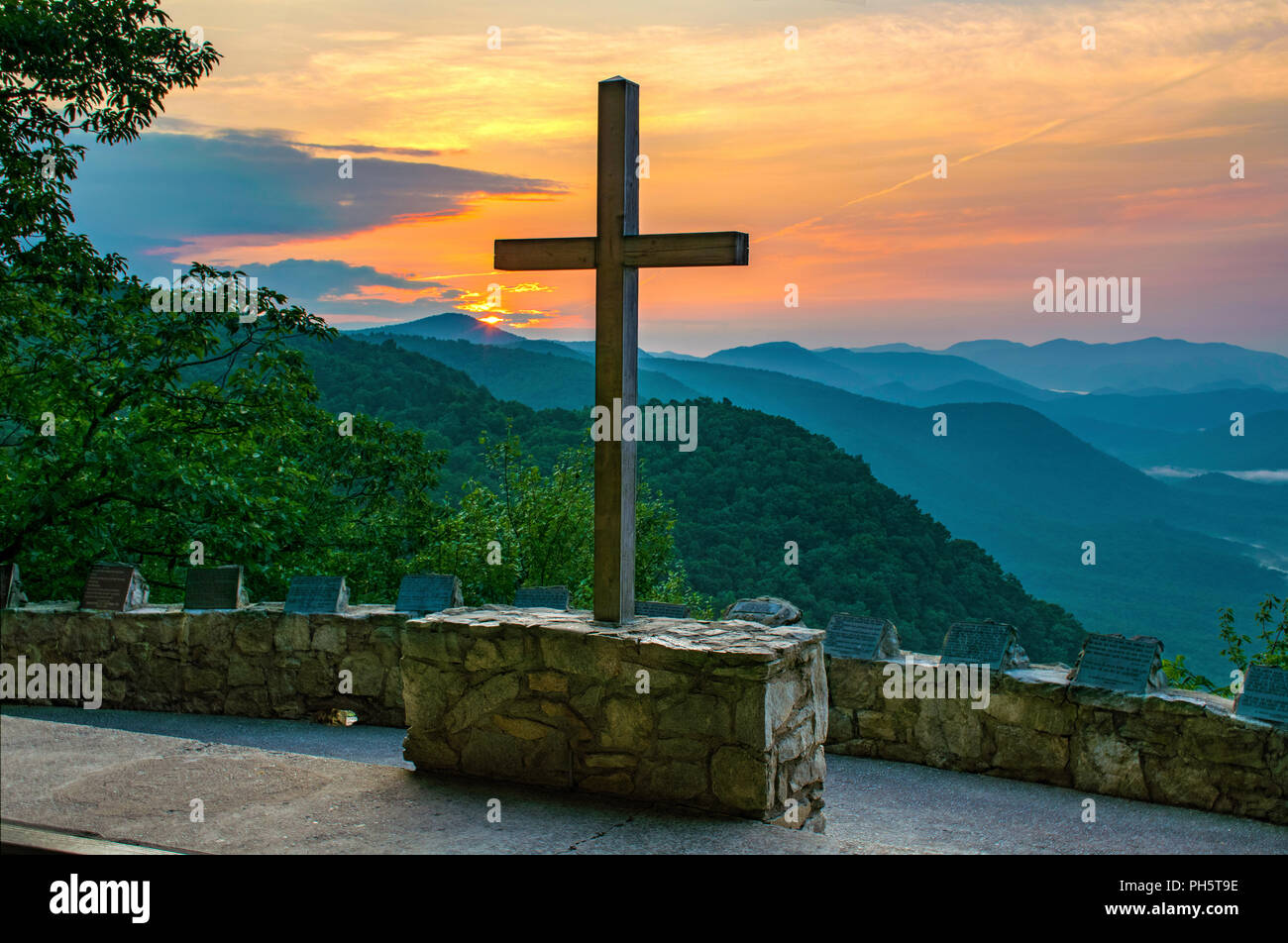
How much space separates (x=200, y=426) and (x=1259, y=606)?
10.6 metres

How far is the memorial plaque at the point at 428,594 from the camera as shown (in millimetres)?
7082

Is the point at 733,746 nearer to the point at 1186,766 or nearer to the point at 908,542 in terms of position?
the point at 1186,766

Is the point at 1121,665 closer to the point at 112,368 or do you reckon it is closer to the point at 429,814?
the point at 429,814

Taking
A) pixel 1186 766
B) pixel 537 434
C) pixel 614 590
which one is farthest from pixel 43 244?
pixel 537 434

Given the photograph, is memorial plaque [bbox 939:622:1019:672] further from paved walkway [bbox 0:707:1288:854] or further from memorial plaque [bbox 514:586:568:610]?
memorial plaque [bbox 514:586:568:610]

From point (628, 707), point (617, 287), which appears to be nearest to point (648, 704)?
point (628, 707)

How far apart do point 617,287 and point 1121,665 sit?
3866 mm

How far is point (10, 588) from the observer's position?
7.72m

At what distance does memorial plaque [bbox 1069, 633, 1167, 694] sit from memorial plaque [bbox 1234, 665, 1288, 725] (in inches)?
17.9

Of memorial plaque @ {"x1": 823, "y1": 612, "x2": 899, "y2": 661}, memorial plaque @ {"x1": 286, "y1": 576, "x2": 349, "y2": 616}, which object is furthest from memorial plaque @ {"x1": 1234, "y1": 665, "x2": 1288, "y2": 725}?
memorial plaque @ {"x1": 286, "y1": 576, "x2": 349, "y2": 616}

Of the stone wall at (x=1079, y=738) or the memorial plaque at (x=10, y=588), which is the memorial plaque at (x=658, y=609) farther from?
the memorial plaque at (x=10, y=588)

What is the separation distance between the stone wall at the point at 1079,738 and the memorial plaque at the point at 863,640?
0.07 m

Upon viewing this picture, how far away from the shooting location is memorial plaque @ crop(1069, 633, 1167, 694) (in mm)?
6016

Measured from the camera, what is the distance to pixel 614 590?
4504mm
